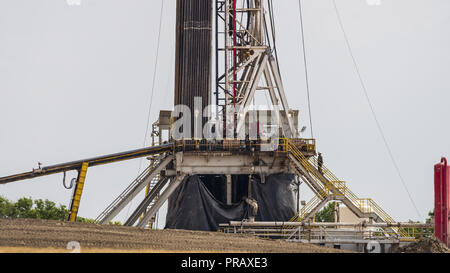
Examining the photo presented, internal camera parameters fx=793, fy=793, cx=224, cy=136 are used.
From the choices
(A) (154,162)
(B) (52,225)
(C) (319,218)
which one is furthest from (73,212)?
(C) (319,218)

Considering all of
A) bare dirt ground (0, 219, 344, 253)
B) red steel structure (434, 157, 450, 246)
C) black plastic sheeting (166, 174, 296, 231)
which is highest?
black plastic sheeting (166, 174, 296, 231)

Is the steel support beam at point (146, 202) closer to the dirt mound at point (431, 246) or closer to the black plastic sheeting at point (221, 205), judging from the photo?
the black plastic sheeting at point (221, 205)

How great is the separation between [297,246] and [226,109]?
1305 centimetres

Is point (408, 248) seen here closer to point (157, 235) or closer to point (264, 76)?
point (157, 235)

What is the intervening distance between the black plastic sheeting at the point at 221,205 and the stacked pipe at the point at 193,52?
3.49 m

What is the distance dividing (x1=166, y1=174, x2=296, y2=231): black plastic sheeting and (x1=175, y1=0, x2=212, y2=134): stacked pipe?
137 inches

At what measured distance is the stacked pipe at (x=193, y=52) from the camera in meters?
36.7

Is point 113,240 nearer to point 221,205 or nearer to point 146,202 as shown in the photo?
point 221,205

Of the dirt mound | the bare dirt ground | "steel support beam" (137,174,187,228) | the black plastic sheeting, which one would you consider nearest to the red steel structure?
the dirt mound

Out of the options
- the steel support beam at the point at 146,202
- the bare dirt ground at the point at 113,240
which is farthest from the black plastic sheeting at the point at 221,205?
the bare dirt ground at the point at 113,240

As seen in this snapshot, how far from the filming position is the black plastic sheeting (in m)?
33.8

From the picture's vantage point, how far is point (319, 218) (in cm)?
7531

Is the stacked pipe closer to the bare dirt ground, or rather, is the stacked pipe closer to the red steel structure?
the bare dirt ground

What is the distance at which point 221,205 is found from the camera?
34250mm
